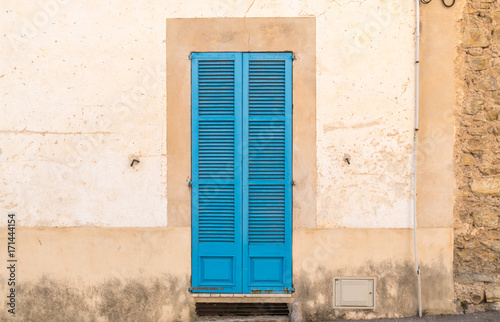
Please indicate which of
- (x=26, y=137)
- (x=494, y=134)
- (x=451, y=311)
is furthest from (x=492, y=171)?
(x=26, y=137)

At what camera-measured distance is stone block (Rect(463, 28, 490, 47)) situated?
4.62m

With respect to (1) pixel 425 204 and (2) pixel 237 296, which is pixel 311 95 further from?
(2) pixel 237 296

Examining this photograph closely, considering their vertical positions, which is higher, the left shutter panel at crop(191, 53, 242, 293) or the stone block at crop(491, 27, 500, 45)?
the stone block at crop(491, 27, 500, 45)

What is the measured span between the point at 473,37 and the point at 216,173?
2.75 meters

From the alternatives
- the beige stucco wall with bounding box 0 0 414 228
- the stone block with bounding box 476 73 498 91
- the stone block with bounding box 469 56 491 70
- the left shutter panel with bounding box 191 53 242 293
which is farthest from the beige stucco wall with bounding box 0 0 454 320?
the stone block with bounding box 476 73 498 91

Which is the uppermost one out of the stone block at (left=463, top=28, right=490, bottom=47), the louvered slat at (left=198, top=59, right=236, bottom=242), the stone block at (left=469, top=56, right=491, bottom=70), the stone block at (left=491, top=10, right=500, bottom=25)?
the stone block at (left=491, top=10, right=500, bottom=25)

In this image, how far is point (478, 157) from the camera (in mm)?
4648

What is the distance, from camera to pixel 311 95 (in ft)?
15.2

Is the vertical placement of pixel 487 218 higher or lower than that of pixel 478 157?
lower

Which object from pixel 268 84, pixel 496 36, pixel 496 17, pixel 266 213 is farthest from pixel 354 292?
pixel 496 17

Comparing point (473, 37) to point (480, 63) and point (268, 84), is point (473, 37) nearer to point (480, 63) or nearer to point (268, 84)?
point (480, 63)

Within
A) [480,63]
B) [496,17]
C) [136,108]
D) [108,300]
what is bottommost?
[108,300]

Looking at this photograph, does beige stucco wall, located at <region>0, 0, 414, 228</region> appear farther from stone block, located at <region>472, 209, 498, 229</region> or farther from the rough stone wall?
stone block, located at <region>472, 209, 498, 229</region>

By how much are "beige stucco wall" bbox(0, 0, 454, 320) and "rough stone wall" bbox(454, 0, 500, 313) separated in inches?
6.2
